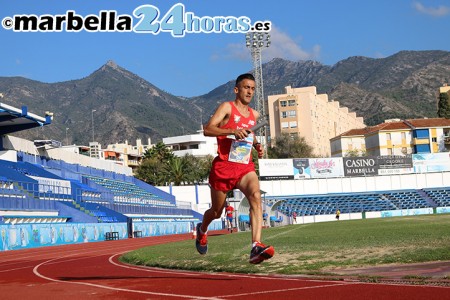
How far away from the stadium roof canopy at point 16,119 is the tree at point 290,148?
2882 inches

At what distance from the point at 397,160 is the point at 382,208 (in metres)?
8.74

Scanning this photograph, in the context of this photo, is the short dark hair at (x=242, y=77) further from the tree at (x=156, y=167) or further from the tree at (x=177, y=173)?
the tree at (x=156, y=167)

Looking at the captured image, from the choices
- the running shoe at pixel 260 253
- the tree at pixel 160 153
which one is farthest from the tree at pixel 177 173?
the running shoe at pixel 260 253

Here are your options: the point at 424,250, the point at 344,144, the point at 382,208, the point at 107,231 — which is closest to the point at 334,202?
the point at 382,208

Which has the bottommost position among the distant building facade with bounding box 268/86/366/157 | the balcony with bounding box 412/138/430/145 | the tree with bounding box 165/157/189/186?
the tree with bounding box 165/157/189/186

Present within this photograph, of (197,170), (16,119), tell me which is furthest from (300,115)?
(16,119)

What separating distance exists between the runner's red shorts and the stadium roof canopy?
4023 cm

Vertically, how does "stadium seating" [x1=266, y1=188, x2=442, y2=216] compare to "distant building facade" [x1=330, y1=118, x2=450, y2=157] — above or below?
below

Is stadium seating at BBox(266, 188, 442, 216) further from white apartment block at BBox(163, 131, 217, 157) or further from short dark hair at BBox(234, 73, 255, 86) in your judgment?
short dark hair at BBox(234, 73, 255, 86)

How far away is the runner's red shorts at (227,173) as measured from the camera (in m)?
9.08

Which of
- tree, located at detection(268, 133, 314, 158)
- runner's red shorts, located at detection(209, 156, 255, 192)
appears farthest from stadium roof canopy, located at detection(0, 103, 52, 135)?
tree, located at detection(268, 133, 314, 158)

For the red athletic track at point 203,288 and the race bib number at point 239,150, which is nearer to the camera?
the red athletic track at point 203,288

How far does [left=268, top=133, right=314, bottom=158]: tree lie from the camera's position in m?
122

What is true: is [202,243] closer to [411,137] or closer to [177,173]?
[177,173]
